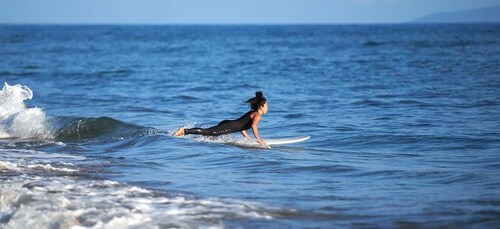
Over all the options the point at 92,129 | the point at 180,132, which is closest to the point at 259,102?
the point at 180,132

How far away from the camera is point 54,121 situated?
17.4 meters

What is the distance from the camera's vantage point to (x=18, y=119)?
16.9m

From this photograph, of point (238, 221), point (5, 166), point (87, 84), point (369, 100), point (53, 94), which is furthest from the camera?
point (87, 84)

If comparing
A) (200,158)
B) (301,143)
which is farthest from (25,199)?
(301,143)

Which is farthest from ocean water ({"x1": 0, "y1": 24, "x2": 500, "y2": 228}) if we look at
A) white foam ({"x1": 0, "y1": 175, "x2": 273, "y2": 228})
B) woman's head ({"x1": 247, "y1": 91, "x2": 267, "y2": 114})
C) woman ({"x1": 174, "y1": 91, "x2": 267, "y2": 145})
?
woman's head ({"x1": 247, "y1": 91, "x2": 267, "y2": 114})

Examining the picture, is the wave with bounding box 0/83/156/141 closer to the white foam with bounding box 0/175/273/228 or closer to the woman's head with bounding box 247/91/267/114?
the woman's head with bounding box 247/91/267/114

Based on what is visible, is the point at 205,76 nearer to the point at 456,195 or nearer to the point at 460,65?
the point at 460,65

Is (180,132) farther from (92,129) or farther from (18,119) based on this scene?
(18,119)

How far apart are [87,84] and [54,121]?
12.4 meters

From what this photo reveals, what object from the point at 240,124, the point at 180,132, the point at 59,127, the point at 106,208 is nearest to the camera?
the point at 106,208

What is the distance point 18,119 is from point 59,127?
987 millimetres

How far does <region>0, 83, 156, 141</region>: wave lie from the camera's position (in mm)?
15945

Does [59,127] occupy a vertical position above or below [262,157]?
below

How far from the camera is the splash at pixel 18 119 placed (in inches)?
635
